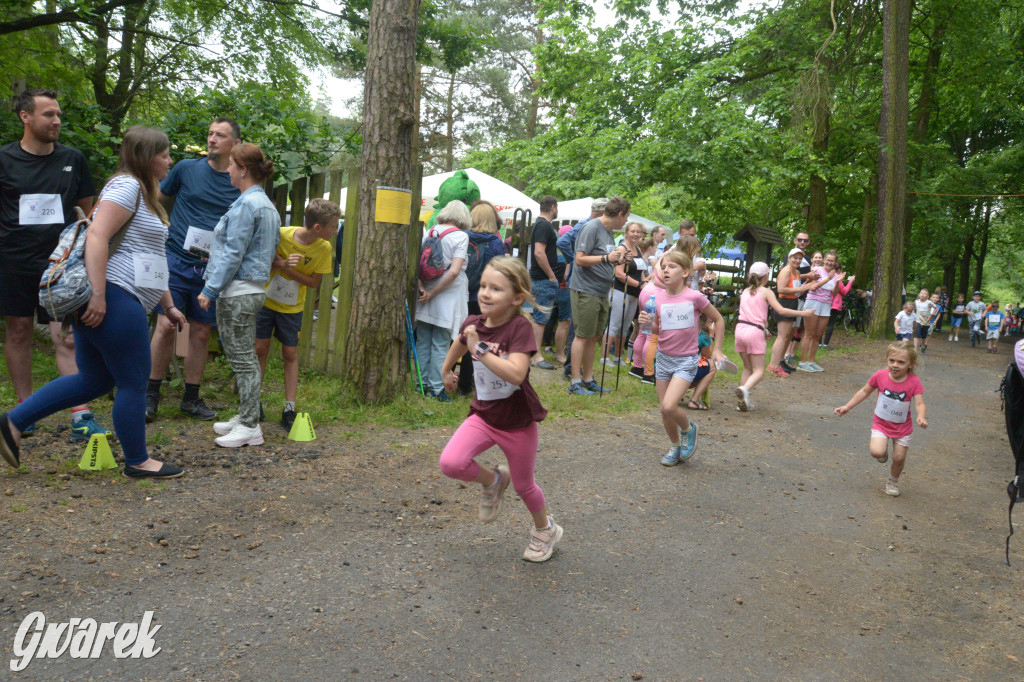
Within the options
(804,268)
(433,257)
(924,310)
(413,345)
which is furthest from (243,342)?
(924,310)

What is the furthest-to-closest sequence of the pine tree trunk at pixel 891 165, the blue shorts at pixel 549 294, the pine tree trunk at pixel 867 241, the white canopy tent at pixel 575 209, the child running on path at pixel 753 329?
the pine tree trunk at pixel 867 241
the white canopy tent at pixel 575 209
the pine tree trunk at pixel 891 165
the blue shorts at pixel 549 294
the child running on path at pixel 753 329

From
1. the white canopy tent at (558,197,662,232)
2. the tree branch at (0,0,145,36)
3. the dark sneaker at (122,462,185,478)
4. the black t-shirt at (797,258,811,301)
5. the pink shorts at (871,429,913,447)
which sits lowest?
the dark sneaker at (122,462,185,478)

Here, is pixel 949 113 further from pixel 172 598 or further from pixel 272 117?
pixel 172 598

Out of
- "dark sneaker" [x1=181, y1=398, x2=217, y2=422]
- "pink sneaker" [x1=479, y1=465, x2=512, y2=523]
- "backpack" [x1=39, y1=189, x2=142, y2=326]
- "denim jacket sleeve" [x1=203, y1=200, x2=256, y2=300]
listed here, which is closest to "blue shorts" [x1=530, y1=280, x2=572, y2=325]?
"dark sneaker" [x1=181, y1=398, x2=217, y2=422]

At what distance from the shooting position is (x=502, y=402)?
4.17 metres

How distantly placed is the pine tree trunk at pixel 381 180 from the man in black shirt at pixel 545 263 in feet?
8.92

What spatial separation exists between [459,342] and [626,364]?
7.59 metres

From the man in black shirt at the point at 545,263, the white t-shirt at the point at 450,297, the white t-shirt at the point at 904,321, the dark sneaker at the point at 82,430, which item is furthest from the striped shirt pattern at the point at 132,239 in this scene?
the white t-shirt at the point at 904,321

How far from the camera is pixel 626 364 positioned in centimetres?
1144

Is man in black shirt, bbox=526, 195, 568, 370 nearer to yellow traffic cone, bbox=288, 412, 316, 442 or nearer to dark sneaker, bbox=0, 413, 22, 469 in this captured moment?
yellow traffic cone, bbox=288, 412, 316, 442

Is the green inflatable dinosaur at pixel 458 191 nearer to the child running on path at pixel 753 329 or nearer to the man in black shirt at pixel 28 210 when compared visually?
the child running on path at pixel 753 329

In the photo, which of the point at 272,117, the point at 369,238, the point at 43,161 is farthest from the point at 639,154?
the point at 43,161

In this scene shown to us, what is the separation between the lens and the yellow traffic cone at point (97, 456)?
16.1 feet

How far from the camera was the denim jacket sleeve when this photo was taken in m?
5.48
